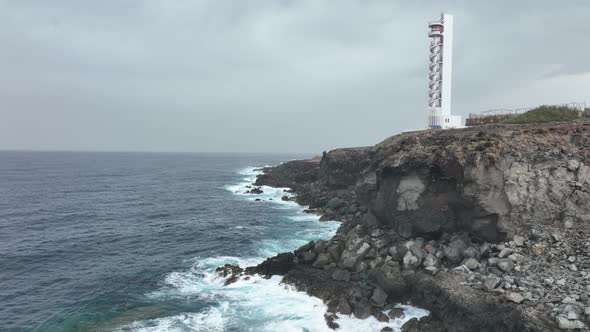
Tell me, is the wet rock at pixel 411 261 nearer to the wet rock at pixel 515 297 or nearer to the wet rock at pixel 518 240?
the wet rock at pixel 518 240

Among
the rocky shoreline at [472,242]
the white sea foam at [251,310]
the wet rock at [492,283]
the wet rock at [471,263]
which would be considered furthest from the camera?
the wet rock at [471,263]

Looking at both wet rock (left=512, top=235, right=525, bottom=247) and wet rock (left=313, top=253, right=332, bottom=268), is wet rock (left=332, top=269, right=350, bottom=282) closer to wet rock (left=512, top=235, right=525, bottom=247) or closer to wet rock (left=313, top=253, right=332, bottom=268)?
wet rock (left=313, top=253, right=332, bottom=268)

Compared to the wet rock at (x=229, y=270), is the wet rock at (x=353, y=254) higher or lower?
higher

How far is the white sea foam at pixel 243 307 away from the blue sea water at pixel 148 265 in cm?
7

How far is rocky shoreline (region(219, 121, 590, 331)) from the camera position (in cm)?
1905

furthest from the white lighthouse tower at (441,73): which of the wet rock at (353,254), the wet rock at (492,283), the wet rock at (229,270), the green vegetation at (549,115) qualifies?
the wet rock at (229,270)

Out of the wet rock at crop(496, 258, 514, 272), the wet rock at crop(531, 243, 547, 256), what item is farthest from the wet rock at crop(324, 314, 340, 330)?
the wet rock at crop(531, 243, 547, 256)

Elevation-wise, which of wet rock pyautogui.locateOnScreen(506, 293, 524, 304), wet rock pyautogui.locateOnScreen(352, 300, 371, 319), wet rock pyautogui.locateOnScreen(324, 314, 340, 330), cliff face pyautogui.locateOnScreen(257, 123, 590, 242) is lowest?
wet rock pyautogui.locateOnScreen(324, 314, 340, 330)

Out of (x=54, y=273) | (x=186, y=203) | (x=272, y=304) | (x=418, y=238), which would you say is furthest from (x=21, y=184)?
(x=418, y=238)

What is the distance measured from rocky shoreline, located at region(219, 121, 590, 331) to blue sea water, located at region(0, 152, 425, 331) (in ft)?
6.71

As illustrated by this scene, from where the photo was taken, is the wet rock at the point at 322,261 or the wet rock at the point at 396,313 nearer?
the wet rock at the point at 396,313

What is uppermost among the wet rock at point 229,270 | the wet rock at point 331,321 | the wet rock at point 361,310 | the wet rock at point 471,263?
the wet rock at point 471,263

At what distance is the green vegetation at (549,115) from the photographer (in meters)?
32.7

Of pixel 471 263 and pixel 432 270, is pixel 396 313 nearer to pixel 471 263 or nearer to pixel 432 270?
pixel 432 270
